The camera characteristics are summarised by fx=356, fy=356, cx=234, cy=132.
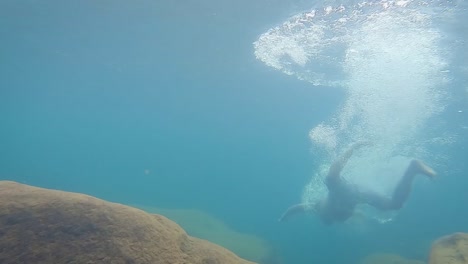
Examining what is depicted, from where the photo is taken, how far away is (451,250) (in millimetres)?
6543

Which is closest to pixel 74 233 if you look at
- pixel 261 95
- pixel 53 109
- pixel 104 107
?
pixel 261 95

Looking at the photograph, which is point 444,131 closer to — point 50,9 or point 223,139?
point 50,9

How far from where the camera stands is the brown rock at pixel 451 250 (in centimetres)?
617

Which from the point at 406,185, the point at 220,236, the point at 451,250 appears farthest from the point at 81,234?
the point at 220,236

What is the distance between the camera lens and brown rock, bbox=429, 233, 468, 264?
6.17m

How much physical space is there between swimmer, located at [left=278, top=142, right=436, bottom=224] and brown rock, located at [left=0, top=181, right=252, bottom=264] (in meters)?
12.8

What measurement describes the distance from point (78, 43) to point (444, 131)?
115 ft

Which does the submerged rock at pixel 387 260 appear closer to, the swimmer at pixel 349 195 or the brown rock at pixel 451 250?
the swimmer at pixel 349 195

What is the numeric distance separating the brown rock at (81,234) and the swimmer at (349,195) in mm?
12834

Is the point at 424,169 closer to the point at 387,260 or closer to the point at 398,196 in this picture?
the point at 398,196

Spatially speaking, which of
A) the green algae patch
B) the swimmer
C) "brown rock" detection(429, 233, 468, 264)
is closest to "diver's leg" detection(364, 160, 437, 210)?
the swimmer

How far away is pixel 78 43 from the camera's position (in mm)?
28672

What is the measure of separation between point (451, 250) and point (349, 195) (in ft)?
33.1

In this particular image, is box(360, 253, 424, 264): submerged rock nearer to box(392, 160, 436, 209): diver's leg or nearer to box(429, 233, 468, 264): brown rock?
box(392, 160, 436, 209): diver's leg
